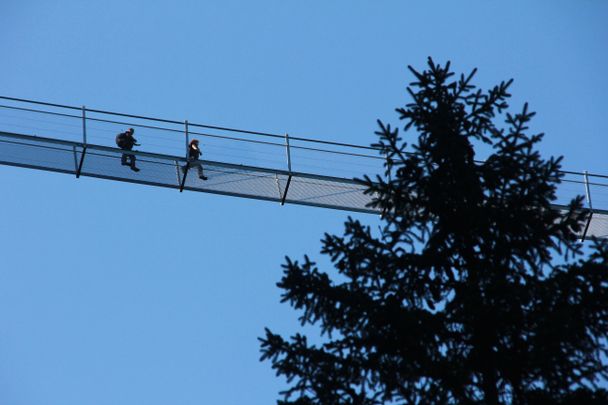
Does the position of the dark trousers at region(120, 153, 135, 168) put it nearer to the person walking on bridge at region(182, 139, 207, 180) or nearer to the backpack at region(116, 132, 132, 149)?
the backpack at region(116, 132, 132, 149)

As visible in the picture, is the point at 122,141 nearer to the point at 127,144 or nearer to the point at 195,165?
the point at 127,144

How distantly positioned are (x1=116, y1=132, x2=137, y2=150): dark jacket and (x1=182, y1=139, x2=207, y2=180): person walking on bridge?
983 mm

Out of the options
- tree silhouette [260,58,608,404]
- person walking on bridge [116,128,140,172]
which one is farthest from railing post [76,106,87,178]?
tree silhouette [260,58,608,404]

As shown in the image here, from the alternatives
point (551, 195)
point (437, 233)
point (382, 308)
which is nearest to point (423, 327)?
point (382, 308)

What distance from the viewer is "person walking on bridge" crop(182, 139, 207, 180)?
19.6m

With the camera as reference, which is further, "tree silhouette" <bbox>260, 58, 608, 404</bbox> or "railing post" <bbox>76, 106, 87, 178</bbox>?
"railing post" <bbox>76, 106, 87, 178</bbox>

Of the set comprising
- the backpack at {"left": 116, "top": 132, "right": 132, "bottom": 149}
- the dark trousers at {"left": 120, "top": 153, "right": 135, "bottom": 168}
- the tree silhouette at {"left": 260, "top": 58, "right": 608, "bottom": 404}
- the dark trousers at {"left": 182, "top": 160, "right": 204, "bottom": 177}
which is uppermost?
the backpack at {"left": 116, "top": 132, "right": 132, "bottom": 149}

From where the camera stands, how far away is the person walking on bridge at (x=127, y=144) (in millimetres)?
19547

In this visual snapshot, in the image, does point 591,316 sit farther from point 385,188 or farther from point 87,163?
point 87,163

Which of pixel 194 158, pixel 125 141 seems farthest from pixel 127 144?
pixel 194 158

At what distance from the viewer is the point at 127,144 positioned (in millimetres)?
19641

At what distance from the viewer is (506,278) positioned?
12.8 metres

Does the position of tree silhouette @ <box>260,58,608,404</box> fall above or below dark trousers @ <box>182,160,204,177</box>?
below

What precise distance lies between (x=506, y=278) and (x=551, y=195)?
114 centimetres
